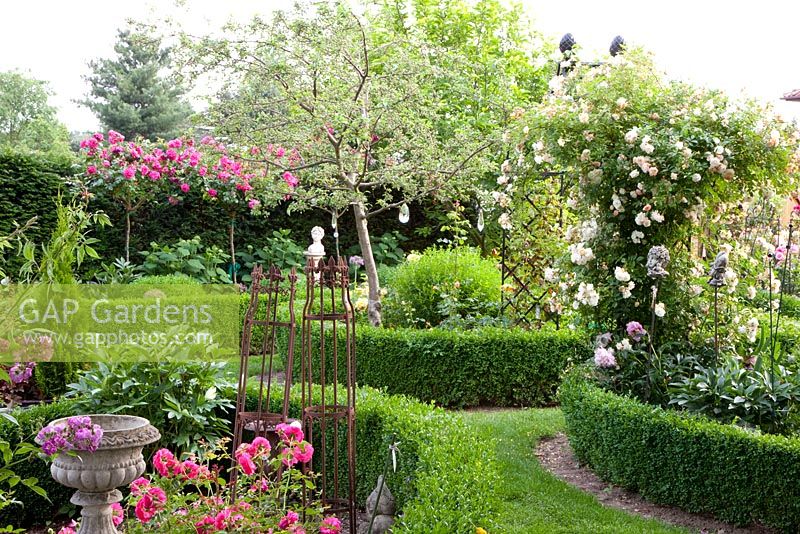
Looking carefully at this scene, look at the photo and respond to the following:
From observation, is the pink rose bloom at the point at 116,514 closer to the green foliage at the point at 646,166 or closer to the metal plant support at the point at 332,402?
the metal plant support at the point at 332,402

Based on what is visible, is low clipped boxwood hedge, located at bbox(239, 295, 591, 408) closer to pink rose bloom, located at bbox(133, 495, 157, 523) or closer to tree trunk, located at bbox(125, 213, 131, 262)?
pink rose bloom, located at bbox(133, 495, 157, 523)

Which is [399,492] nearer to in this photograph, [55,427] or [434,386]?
[55,427]

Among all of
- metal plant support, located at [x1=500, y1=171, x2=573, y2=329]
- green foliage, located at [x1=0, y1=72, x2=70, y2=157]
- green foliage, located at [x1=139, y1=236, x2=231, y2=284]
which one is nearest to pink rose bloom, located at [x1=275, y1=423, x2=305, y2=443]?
metal plant support, located at [x1=500, y1=171, x2=573, y2=329]

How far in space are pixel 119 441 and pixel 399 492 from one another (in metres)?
1.34

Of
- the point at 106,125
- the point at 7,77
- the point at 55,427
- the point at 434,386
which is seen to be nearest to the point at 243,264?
the point at 434,386

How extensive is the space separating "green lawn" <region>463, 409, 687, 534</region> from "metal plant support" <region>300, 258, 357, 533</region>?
747 millimetres

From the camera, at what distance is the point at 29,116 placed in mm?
32625

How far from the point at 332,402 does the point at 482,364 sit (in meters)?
2.15

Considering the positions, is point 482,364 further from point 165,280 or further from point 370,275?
point 165,280

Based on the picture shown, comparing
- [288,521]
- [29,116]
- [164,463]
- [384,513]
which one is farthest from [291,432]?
[29,116]

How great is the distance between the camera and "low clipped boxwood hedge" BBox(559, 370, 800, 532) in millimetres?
3361

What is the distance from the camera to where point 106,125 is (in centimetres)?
2689

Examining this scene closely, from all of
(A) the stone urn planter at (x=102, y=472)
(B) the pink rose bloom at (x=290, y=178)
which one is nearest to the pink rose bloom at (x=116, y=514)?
(A) the stone urn planter at (x=102, y=472)

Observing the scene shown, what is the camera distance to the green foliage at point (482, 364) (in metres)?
6.19
